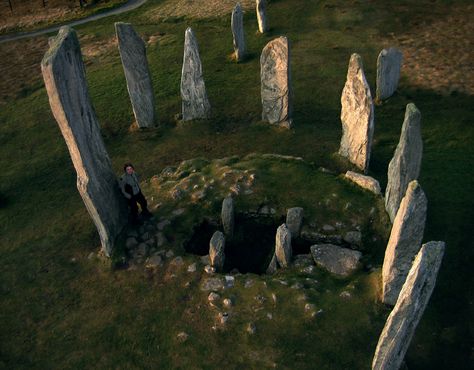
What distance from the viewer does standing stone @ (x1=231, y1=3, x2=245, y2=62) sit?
27514 millimetres

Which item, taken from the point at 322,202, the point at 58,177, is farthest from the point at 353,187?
the point at 58,177

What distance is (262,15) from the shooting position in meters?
31.1

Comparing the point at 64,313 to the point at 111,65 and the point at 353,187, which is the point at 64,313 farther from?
the point at 111,65

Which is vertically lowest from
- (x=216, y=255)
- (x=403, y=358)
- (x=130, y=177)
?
(x=403, y=358)

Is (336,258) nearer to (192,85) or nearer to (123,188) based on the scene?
(123,188)

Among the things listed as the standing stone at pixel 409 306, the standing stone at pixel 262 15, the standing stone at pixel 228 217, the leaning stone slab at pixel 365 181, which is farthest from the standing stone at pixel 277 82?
the standing stone at pixel 409 306

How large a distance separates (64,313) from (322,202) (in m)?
8.97

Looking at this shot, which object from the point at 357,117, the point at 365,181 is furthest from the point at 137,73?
the point at 365,181

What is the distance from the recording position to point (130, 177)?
54.0 feet

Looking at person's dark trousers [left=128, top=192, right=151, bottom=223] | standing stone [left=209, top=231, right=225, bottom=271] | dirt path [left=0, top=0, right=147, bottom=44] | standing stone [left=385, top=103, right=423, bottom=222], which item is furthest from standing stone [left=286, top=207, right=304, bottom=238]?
dirt path [left=0, top=0, right=147, bottom=44]

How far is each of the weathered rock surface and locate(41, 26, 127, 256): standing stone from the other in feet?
21.7

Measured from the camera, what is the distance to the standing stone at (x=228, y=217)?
1673 centimetres

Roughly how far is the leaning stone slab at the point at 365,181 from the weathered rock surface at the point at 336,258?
2.90 meters

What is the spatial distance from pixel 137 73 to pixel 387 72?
37.7ft
